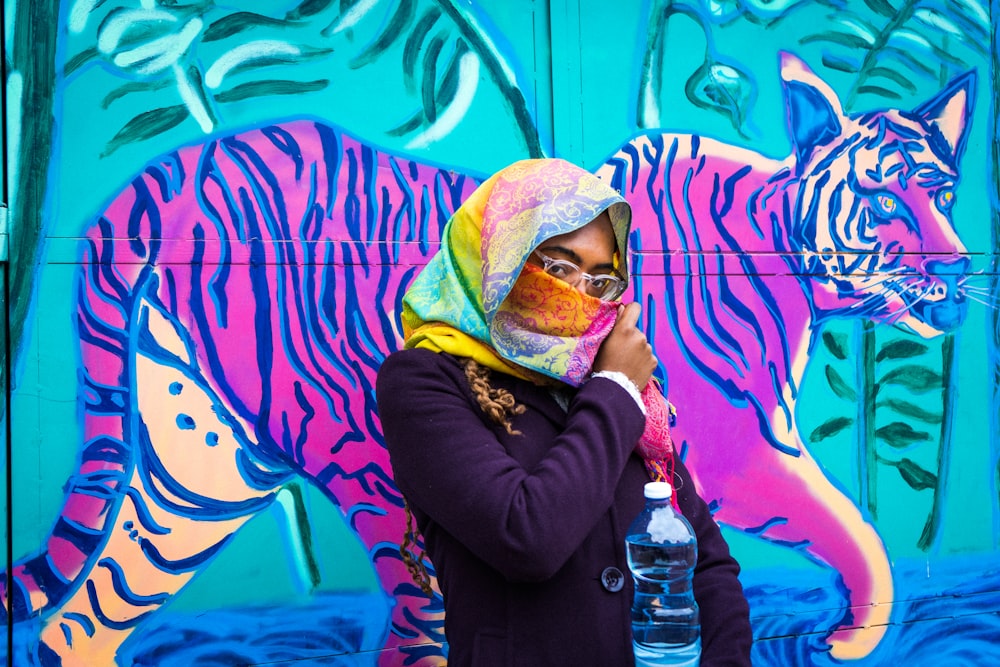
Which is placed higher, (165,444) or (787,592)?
(165,444)

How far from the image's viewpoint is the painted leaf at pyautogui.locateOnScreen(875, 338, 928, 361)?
2.84 meters

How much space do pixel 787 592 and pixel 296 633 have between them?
5.06ft

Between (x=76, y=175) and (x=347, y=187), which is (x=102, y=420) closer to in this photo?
(x=76, y=175)

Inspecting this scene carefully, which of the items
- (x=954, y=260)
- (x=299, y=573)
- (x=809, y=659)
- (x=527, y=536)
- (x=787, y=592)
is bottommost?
(x=809, y=659)

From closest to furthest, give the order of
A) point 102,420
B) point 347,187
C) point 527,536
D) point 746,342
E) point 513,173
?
point 527,536, point 513,173, point 102,420, point 347,187, point 746,342

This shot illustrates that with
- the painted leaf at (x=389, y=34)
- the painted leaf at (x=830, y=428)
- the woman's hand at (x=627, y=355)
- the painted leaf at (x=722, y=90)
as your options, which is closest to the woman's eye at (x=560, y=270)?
the woman's hand at (x=627, y=355)

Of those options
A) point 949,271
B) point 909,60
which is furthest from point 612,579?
point 909,60

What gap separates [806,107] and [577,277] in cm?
139

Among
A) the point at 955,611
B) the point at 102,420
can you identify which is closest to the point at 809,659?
the point at 955,611

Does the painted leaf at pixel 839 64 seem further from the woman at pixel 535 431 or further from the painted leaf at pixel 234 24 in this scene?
the painted leaf at pixel 234 24

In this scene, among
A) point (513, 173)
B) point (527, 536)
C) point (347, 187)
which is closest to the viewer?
point (527, 536)

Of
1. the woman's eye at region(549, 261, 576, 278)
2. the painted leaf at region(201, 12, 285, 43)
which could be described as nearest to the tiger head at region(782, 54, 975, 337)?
the woman's eye at region(549, 261, 576, 278)

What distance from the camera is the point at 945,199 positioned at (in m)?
2.93

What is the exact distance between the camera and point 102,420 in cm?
217
